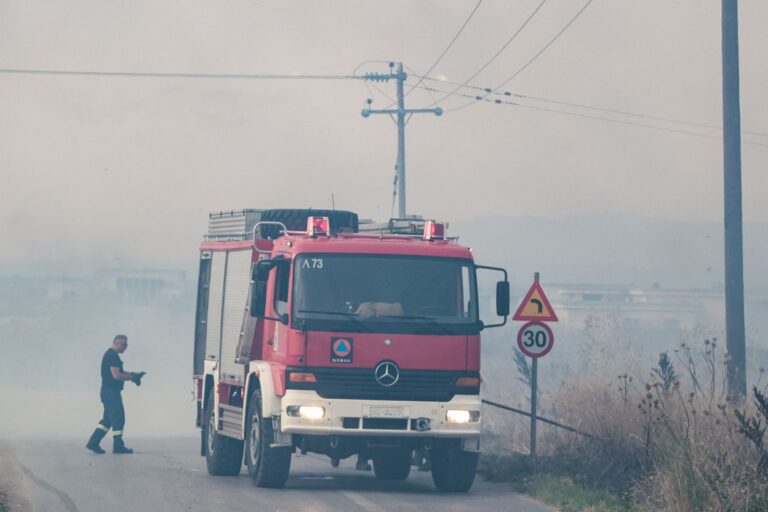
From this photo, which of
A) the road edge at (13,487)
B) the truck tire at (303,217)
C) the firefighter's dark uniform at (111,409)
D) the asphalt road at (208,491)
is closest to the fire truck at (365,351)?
the asphalt road at (208,491)

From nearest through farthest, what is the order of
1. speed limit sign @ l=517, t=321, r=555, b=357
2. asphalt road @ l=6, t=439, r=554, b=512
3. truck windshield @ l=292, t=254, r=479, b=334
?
asphalt road @ l=6, t=439, r=554, b=512 < truck windshield @ l=292, t=254, r=479, b=334 < speed limit sign @ l=517, t=321, r=555, b=357

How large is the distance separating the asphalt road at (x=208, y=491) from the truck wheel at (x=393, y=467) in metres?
0.18

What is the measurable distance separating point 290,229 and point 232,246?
91 cm

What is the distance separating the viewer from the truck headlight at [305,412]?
14141mm

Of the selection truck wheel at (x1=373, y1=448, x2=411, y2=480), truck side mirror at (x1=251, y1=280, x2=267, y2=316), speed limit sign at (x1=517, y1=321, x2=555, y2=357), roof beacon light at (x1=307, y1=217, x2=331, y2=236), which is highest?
roof beacon light at (x1=307, y1=217, x2=331, y2=236)

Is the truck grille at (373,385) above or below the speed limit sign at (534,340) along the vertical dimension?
below

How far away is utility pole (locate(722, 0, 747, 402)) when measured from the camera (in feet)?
56.7

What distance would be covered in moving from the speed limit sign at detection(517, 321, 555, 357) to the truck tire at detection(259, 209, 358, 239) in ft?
8.97

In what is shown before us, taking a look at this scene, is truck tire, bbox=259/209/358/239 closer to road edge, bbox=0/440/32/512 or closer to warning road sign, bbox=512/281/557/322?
warning road sign, bbox=512/281/557/322

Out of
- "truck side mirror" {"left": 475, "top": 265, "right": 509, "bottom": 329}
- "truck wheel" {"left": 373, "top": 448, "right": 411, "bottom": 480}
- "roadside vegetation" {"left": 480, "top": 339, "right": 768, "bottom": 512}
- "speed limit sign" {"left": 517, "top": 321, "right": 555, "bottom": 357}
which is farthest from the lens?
"speed limit sign" {"left": 517, "top": 321, "right": 555, "bottom": 357}

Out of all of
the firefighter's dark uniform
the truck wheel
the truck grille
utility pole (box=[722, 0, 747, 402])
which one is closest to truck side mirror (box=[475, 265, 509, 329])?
the truck grille

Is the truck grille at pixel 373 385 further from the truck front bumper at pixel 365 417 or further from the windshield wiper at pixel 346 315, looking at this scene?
the windshield wiper at pixel 346 315

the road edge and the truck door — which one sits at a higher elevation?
the truck door

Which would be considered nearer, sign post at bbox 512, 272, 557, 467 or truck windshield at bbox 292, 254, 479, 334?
truck windshield at bbox 292, 254, 479, 334
